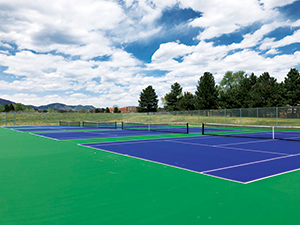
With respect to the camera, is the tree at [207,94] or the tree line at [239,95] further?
the tree at [207,94]

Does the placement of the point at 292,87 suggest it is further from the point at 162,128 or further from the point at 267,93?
the point at 162,128

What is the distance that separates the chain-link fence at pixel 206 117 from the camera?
94.1 ft

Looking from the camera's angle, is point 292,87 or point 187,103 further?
point 187,103

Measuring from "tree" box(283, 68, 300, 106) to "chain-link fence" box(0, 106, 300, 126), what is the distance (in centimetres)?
904

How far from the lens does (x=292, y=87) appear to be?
42.2 m

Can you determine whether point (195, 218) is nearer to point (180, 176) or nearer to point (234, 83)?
point (180, 176)

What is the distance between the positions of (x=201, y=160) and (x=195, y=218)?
459 cm

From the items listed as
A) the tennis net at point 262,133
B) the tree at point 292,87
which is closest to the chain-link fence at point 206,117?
the tennis net at point 262,133

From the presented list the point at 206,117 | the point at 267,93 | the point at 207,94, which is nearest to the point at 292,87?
the point at 267,93

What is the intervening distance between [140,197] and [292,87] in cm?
4520

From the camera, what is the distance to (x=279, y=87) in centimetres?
4481

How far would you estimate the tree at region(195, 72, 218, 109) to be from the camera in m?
57.8

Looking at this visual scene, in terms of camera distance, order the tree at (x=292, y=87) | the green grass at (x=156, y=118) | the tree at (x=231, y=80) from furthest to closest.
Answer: the tree at (x=231, y=80) → the tree at (x=292, y=87) → the green grass at (x=156, y=118)

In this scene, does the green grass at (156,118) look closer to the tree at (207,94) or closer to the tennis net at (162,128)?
the tennis net at (162,128)
